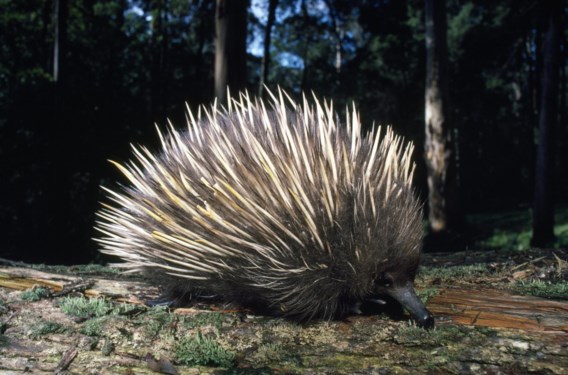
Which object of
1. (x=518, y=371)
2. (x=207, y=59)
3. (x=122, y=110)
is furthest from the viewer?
(x=207, y=59)

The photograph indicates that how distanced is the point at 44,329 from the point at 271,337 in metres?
1.25

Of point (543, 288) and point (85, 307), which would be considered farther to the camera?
point (543, 288)

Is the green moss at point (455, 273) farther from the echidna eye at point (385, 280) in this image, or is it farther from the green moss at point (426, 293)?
the echidna eye at point (385, 280)

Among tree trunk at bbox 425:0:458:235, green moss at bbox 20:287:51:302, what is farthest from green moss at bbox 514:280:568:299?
tree trunk at bbox 425:0:458:235

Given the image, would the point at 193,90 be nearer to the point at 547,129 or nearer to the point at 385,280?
the point at 547,129

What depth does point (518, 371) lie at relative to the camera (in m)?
2.44

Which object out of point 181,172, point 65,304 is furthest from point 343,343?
point 65,304

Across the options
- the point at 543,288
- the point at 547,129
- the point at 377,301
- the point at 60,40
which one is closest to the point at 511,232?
the point at 547,129

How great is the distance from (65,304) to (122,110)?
40.4ft

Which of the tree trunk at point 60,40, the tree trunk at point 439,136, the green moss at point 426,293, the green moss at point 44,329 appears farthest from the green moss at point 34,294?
the tree trunk at point 60,40

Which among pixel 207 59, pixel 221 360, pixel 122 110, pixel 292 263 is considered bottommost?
pixel 221 360

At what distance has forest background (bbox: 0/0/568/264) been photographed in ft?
38.5

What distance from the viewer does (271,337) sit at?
2920 mm

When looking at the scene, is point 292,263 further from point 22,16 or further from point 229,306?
point 22,16
